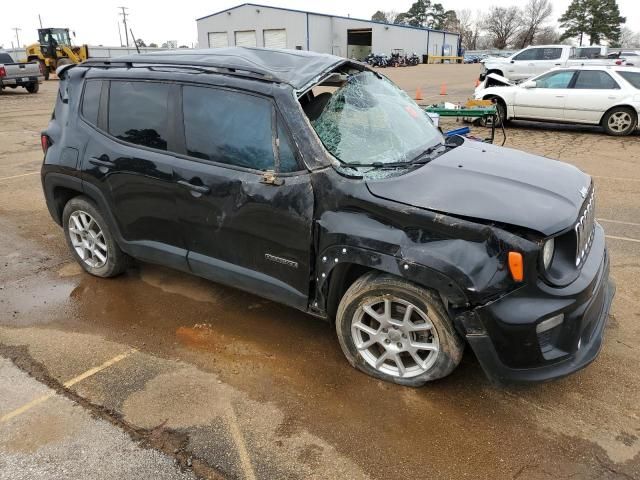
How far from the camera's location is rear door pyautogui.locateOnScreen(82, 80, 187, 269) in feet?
12.1

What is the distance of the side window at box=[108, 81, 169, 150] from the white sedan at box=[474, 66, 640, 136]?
9951 millimetres

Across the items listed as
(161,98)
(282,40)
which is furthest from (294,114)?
(282,40)

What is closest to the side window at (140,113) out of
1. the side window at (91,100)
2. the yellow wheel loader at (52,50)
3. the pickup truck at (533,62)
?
the side window at (91,100)

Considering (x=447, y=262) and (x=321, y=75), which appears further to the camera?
(x=321, y=75)

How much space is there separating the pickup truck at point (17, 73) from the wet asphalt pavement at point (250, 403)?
2161 centimetres

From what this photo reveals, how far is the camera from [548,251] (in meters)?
2.69

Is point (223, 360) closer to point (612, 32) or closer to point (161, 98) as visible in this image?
point (161, 98)

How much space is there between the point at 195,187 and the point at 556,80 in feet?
36.8

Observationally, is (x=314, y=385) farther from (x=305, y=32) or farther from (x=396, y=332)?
(x=305, y=32)

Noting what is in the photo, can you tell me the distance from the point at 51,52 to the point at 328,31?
3587 centimetres

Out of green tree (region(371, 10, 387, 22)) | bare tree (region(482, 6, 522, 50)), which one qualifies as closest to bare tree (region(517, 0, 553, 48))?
bare tree (region(482, 6, 522, 50))

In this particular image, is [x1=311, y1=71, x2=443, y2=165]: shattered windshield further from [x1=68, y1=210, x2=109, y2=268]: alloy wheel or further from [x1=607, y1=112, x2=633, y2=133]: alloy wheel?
[x1=607, y1=112, x2=633, y2=133]: alloy wheel

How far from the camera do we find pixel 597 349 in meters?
2.85

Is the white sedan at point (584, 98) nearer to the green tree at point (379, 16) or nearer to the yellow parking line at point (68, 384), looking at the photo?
the yellow parking line at point (68, 384)
